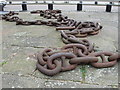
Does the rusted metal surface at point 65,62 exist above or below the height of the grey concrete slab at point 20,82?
above

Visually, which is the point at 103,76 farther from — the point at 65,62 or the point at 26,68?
the point at 26,68

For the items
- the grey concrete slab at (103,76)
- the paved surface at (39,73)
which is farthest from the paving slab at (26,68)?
the grey concrete slab at (103,76)

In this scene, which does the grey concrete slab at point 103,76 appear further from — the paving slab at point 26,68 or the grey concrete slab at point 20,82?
the grey concrete slab at point 20,82


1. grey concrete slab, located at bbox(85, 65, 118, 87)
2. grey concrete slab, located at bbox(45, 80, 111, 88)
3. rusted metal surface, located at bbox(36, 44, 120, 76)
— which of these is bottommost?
grey concrete slab, located at bbox(45, 80, 111, 88)

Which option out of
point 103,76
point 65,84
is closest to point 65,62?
point 65,84

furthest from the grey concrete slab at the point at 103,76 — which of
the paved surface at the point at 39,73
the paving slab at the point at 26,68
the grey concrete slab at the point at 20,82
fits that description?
the grey concrete slab at the point at 20,82

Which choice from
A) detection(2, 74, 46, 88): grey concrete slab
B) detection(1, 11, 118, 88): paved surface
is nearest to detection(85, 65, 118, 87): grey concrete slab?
detection(1, 11, 118, 88): paved surface

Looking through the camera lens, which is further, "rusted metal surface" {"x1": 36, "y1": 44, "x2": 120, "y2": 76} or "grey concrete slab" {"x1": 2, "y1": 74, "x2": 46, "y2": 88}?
"rusted metal surface" {"x1": 36, "y1": 44, "x2": 120, "y2": 76}

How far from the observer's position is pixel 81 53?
198cm

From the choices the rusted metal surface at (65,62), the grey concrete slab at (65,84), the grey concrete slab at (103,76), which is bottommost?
the grey concrete slab at (65,84)

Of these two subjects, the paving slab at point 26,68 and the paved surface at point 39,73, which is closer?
the paved surface at point 39,73

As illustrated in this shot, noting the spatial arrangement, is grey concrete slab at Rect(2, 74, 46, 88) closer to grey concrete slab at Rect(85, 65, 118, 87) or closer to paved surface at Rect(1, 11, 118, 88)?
paved surface at Rect(1, 11, 118, 88)

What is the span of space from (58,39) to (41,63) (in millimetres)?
1153

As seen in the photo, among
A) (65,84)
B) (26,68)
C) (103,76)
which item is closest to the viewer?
(65,84)
